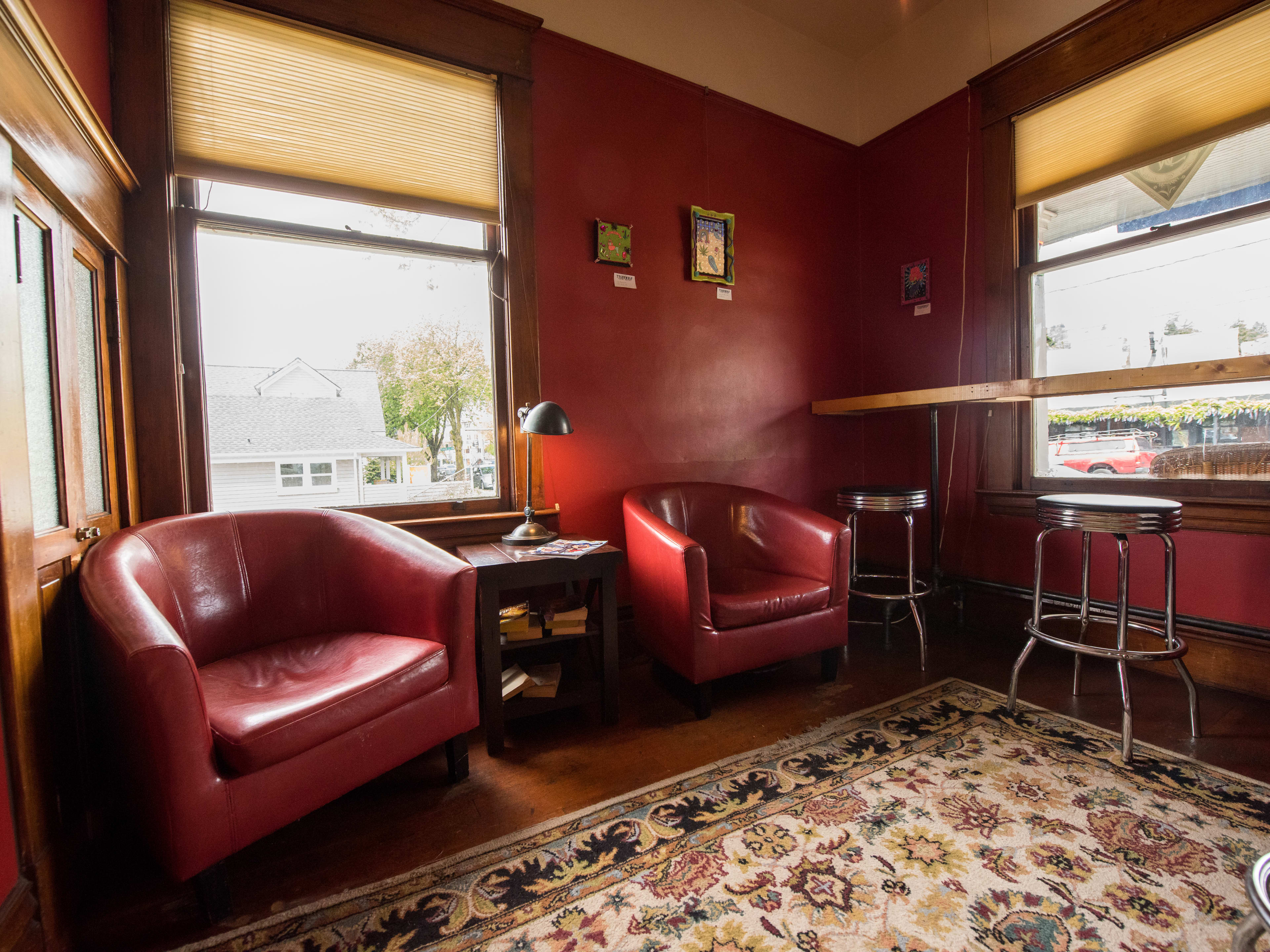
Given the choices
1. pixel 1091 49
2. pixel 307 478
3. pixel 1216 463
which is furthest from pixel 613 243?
pixel 1216 463

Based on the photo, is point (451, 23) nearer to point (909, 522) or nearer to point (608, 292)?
point (608, 292)

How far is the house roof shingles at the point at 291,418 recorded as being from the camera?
7.48 feet

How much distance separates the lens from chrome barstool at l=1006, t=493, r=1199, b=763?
1.93 meters

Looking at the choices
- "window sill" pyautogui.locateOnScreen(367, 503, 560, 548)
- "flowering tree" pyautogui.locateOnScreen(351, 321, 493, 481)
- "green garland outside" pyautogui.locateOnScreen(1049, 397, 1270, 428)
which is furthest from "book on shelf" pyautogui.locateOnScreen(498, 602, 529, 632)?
"green garland outside" pyautogui.locateOnScreen(1049, 397, 1270, 428)

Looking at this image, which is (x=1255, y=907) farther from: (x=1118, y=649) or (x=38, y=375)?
(x=38, y=375)

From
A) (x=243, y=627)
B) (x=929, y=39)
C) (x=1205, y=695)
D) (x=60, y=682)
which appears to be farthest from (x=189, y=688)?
(x=929, y=39)

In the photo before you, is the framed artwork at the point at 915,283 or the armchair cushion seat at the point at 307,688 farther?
the framed artwork at the point at 915,283

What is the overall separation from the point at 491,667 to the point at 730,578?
1.20 m

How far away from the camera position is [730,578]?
9.11ft

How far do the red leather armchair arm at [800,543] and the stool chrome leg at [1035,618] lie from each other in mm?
663

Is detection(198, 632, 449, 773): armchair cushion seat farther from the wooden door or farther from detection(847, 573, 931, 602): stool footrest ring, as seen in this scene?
detection(847, 573, 931, 602): stool footrest ring

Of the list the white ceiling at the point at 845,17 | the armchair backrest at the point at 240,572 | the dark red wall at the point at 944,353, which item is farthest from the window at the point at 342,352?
the dark red wall at the point at 944,353

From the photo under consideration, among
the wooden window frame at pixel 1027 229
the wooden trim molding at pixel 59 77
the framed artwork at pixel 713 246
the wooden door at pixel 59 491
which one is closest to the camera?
the wooden trim molding at pixel 59 77

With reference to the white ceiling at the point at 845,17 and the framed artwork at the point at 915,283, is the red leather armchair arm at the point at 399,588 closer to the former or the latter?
the framed artwork at the point at 915,283
